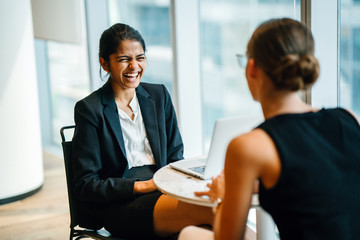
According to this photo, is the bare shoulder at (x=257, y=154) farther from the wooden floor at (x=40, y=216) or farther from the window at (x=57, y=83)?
the window at (x=57, y=83)

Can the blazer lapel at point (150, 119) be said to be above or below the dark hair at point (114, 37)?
below

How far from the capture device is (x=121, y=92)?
7.06ft

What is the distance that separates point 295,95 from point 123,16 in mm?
3779

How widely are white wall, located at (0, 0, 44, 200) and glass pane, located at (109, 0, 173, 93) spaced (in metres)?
1.09

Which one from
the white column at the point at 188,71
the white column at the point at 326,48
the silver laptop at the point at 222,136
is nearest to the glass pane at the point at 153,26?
the white column at the point at 188,71

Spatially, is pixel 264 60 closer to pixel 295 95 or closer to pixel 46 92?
pixel 295 95

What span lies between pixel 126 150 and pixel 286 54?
3.65 ft

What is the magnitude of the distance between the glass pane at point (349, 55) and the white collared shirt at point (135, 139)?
3.45 feet

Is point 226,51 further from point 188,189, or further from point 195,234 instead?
point 195,234

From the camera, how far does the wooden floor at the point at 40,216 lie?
3225 mm

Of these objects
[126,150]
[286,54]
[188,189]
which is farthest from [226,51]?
[286,54]

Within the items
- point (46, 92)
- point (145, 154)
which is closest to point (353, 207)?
point (145, 154)

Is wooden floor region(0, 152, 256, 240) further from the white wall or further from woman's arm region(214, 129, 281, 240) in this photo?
woman's arm region(214, 129, 281, 240)

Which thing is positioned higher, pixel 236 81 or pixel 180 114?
pixel 236 81
